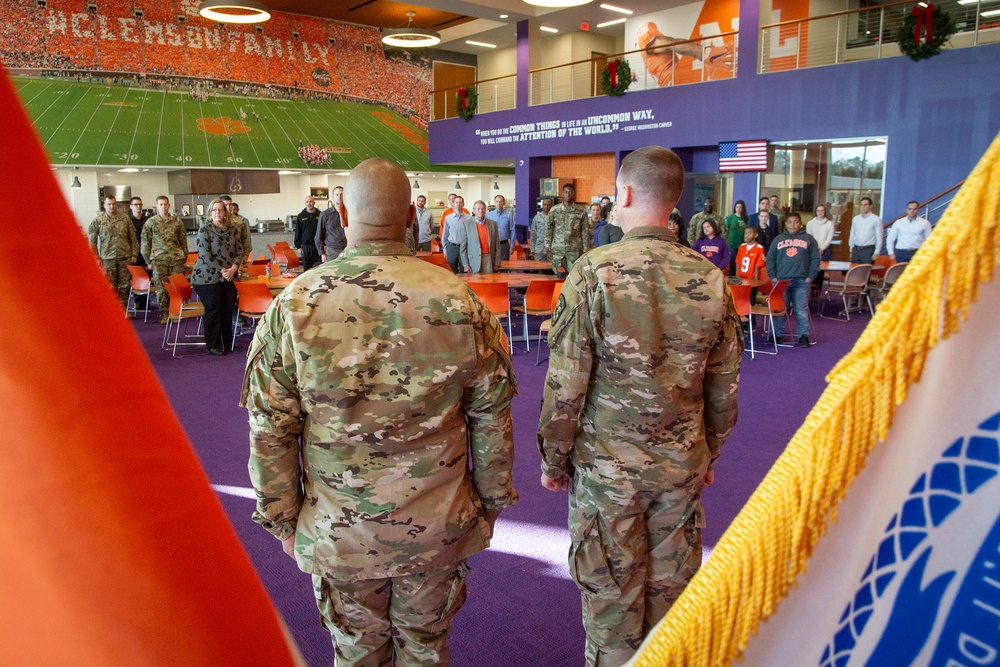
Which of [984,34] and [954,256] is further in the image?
[984,34]

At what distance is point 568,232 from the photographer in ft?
32.3

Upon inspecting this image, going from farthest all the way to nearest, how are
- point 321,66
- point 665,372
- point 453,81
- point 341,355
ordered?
point 453,81 < point 321,66 < point 665,372 < point 341,355

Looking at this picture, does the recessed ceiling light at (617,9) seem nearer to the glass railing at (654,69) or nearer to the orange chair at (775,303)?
the glass railing at (654,69)

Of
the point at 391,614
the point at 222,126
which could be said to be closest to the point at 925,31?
the point at 391,614

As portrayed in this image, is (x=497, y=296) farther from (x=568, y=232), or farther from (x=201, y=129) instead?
(x=201, y=129)

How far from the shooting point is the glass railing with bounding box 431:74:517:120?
18906 millimetres

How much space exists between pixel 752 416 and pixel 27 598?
18.5 ft

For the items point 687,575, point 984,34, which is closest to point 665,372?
point 687,575

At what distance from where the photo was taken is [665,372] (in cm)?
208

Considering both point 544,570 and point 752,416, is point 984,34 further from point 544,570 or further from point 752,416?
point 544,570

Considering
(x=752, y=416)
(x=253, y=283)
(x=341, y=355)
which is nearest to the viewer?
(x=341, y=355)

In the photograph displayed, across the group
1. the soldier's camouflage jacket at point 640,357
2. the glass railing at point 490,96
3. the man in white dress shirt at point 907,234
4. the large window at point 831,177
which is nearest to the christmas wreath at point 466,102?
the glass railing at point 490,96

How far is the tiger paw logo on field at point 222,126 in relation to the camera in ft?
62.6

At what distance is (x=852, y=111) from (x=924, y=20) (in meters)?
1.63
